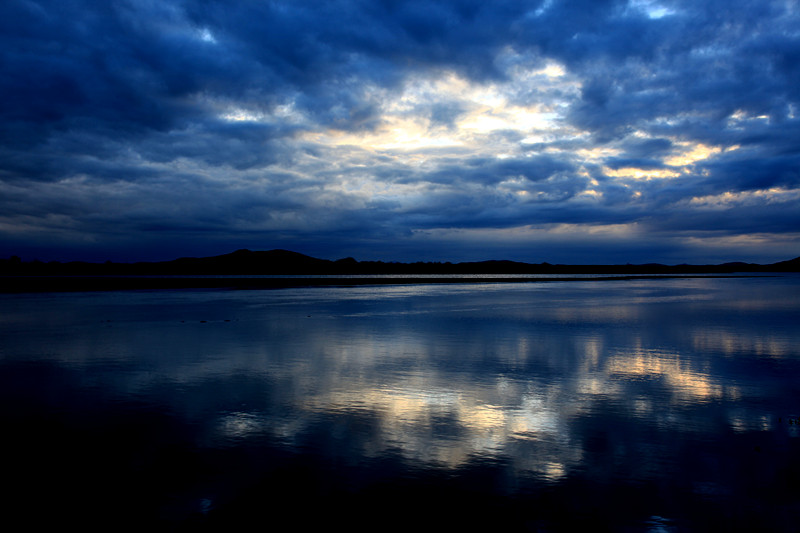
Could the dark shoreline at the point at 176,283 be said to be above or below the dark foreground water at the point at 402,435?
above

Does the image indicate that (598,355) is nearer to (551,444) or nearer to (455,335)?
(455,335)

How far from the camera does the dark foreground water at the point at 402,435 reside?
6848mm

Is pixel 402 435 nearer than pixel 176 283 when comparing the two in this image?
Yes

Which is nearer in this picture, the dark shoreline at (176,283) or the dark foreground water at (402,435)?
the dark foreground water at (402,435)

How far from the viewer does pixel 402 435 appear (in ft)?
31.4

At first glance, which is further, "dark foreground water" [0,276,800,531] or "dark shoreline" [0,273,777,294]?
"dark shoreline" [0,273,777,294]

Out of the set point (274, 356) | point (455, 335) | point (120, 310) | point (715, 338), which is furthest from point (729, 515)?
point (120, 310)

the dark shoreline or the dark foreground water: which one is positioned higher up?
the dark shoreline

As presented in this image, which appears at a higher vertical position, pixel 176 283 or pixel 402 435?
Answer: pixel 176 283

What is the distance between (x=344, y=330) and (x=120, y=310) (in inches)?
750

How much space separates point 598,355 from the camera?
59.4 ft

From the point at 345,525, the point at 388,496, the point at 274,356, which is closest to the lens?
the point at 345,525

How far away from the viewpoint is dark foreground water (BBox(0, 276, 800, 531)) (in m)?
6.85

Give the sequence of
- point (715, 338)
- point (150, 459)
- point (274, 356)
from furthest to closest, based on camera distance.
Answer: point (715, 338)
point (274, 356)
point (150, 459)
